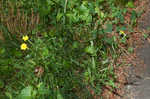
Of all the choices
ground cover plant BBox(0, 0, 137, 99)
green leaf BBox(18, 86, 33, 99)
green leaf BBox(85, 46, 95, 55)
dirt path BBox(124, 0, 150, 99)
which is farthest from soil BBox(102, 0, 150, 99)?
green leaf BBox(18, 86, 33, 99)

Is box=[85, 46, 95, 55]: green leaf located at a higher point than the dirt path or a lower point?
higher

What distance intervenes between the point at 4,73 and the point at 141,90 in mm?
1500

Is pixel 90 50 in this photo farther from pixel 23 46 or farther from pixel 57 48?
pixel 23 46

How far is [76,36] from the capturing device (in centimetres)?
262

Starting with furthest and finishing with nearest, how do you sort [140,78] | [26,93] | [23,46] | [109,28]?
Answer: 1. [109,28]
2. [140,78]
3. [23,46]
4. [26,93]

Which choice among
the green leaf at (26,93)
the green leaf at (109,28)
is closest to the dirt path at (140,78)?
the green leaf at (109,28)

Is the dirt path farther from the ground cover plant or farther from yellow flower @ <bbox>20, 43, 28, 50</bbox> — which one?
yellow flower @ <bbox>20, 43, 28, 50</bbox>

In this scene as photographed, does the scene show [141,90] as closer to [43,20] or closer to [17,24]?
[43,20]

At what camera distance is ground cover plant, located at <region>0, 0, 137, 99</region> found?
2.24 metres

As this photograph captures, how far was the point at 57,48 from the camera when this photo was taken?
2.48 meters

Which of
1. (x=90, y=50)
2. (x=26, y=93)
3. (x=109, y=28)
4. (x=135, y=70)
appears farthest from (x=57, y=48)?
(x=135, y=70)

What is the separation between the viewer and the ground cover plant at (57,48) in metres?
2.24

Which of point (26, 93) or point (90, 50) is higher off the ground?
point (90, 50)

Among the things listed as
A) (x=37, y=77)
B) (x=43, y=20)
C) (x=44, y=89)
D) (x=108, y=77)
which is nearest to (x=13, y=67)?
(x=37, y=77)
